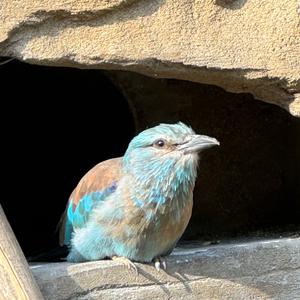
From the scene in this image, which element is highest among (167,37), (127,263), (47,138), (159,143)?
(167,37)

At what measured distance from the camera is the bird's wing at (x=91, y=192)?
3357 mm

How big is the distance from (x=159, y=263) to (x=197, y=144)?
1.53 ft

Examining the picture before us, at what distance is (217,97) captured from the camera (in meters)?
4.97

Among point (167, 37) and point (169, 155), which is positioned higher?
point (167, 37)

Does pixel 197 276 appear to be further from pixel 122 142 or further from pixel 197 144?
pixel 122 142

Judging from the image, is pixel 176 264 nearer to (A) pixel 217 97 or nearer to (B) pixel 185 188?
(B) pixel 185 188

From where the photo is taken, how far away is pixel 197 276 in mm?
3271

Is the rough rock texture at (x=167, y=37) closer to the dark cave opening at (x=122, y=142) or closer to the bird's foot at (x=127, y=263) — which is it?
the bird's foot at (x=127, y=263)

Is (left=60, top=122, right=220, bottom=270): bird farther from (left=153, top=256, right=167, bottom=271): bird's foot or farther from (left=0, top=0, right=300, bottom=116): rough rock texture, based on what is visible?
(left=0, top=0, right=300, bottom=116): rough rock texture

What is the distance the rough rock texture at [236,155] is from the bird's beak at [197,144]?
68.6 inches

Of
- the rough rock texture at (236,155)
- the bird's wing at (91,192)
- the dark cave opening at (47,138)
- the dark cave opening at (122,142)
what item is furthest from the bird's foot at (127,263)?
the dark cave opening at (47,138)

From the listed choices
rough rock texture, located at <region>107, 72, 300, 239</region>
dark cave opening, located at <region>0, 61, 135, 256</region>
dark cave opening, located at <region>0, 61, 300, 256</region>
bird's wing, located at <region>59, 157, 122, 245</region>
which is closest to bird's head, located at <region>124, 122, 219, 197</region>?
bird's wing, located at <region>59, 157, 122, 245</region>

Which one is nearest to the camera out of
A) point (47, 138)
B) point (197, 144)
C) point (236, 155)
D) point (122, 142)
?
point (197, 144)

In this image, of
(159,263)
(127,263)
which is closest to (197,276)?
(159,263)
